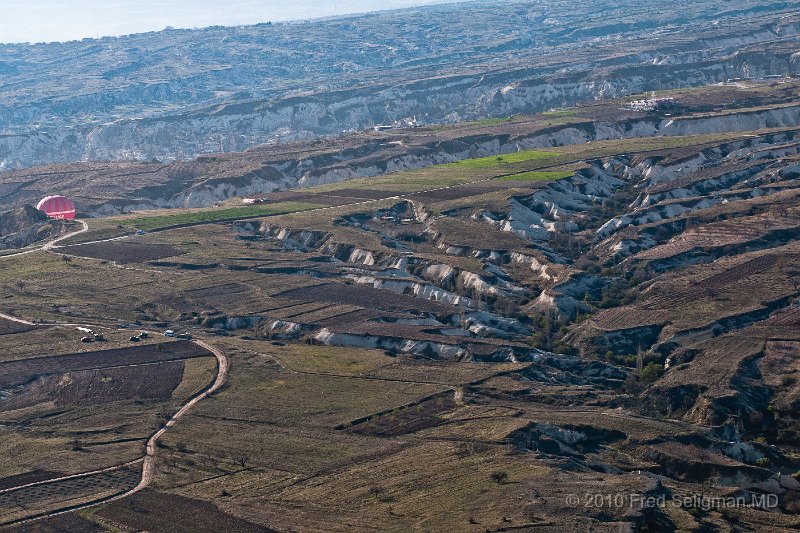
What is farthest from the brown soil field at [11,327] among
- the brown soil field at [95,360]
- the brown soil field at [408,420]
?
the brown soil field at [408,420]

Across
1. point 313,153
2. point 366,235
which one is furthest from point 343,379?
point 313,153

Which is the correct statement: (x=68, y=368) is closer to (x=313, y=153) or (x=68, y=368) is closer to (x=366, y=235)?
(x=366, y=235)

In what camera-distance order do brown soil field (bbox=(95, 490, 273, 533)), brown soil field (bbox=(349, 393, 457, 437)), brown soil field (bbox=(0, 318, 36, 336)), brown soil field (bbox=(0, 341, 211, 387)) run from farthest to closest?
brown soil field (bbox=(0, 318, 36, 336)) < brown soil field (bbox=(0, 341, 211, 387)) < brown soil field (bbox=(349, 393, 457, 437)) < brown soil field (bbox=(95, 490, 273, 533))

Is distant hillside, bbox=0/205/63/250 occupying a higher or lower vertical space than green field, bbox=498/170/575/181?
higher

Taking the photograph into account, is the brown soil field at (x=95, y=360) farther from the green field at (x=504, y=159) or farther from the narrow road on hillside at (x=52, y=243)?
the green field at (x=504, y=159)

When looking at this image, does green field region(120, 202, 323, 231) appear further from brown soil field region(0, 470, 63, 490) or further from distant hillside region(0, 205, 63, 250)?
brown soil field region(0, 470, 63, 490)

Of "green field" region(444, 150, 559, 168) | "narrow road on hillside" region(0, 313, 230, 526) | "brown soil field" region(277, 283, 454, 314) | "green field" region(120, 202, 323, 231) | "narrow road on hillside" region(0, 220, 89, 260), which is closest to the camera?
"narrow road on hillside" region(0, 313, 230, 526)

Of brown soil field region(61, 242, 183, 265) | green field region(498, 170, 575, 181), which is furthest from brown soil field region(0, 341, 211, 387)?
green field region(498, 170, 575, 181)
